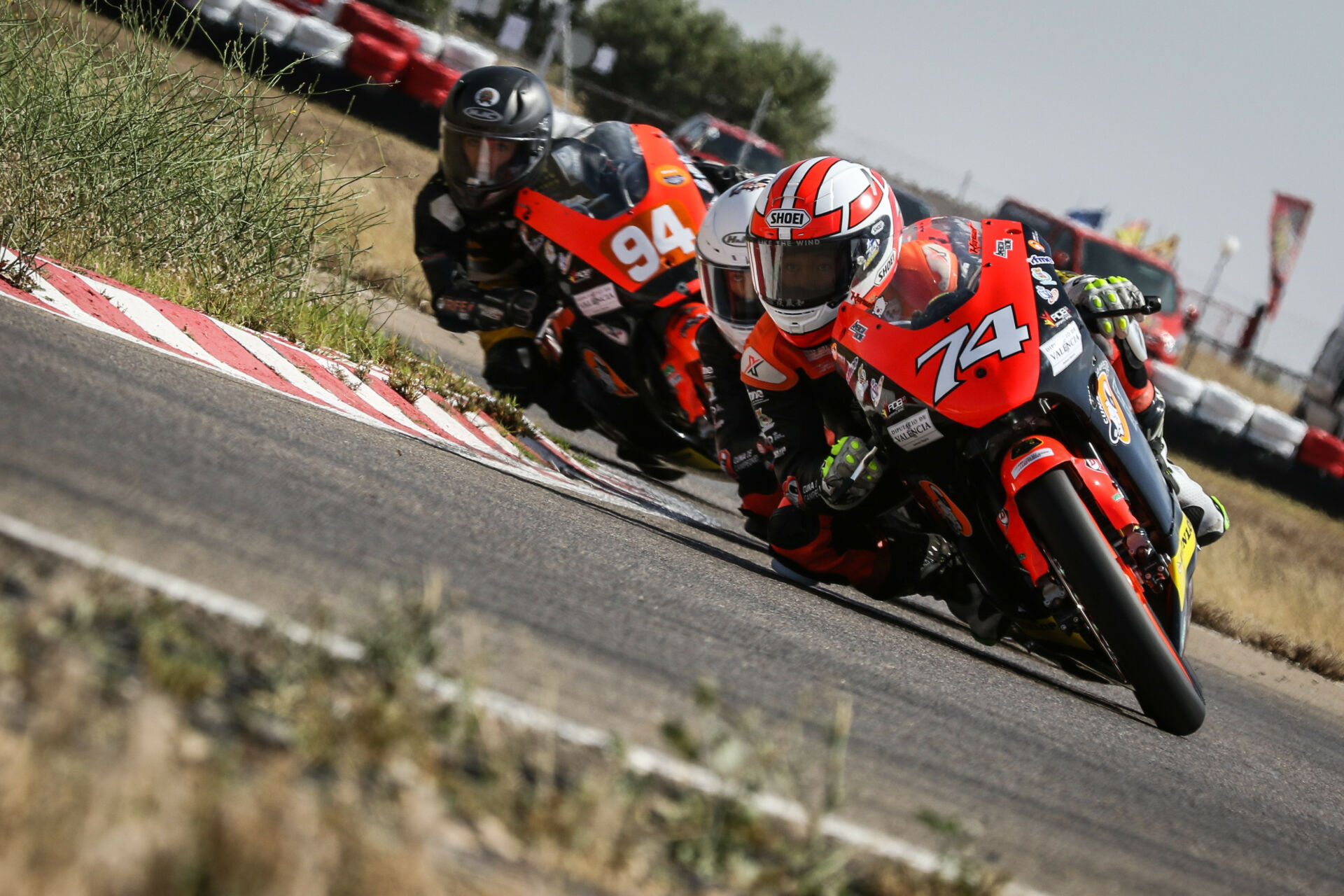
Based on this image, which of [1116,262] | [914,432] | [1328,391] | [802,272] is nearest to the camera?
[914,432]

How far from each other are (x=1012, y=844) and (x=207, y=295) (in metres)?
4.66

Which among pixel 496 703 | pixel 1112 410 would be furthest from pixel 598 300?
pixel 496 703

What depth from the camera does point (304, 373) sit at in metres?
5.39

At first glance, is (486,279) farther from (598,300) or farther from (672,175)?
(672,175)

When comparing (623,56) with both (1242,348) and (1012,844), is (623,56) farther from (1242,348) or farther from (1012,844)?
(1012,844)

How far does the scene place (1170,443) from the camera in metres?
17.4

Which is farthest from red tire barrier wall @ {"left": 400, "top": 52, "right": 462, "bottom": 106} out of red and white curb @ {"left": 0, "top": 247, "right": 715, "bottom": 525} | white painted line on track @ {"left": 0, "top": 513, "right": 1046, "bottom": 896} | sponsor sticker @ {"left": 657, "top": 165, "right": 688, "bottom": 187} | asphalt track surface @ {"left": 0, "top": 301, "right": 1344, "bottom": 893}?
white painted line on track @ {"left": 0, "top": 513, "right": 1046, "bottom": 896}

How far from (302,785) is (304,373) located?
3.94 metres

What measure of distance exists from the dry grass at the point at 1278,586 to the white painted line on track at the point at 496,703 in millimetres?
6750

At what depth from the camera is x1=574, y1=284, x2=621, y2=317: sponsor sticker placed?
6.75m

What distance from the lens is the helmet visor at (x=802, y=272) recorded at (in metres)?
5.07

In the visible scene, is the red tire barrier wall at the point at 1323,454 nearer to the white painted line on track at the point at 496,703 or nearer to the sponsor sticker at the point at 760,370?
the sponsor sticker at the point at 760,370

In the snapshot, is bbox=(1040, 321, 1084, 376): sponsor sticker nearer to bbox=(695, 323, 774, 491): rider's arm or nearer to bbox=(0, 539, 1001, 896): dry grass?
bbox=(695, 323, 774, 491): rider's arm

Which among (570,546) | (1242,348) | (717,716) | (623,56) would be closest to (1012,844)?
(717,716)
